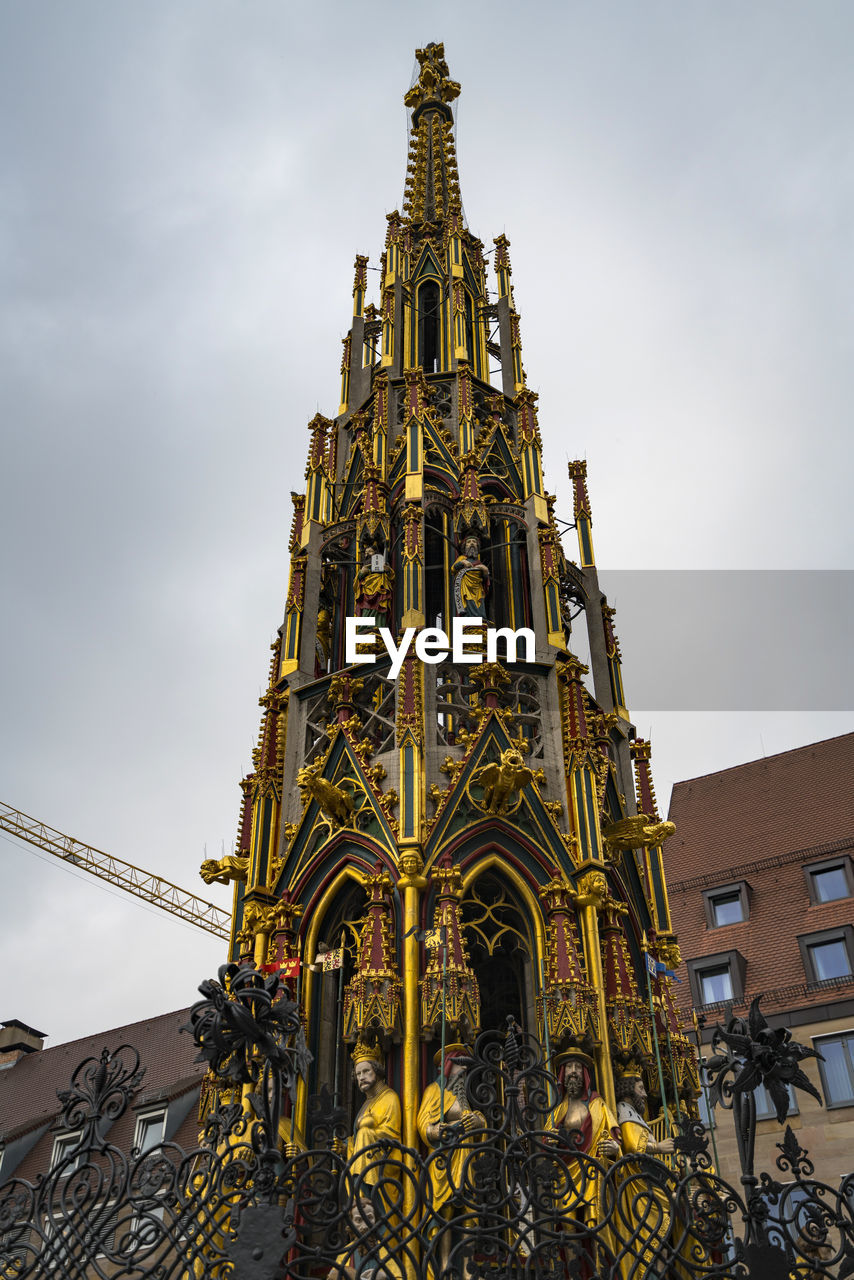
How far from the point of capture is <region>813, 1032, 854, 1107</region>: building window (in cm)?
2678

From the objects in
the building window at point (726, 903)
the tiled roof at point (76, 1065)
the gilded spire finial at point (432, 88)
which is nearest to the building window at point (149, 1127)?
the tiled roof at point (76, 1065)

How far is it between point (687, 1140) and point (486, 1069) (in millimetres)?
2183

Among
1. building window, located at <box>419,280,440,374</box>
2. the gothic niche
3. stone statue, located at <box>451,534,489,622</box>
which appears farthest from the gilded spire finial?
the gothic niche

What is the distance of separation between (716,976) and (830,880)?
133 inches

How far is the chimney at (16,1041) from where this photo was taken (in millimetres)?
39156

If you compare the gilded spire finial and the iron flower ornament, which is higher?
the gilded spire finial

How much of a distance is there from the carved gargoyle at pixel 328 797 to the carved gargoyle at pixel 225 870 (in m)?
1.78

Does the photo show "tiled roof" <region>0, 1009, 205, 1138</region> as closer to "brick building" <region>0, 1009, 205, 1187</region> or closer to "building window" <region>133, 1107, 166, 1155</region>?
"brick building" <region>0, 1009, 205, 1187</region>

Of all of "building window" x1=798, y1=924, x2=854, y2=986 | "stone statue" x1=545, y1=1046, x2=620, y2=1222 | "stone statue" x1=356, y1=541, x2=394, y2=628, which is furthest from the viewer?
"building window" x1=798, y1=924, x2=854, y2=986

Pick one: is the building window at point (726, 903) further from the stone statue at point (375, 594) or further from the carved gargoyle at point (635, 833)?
the stone statue at point (375, 594)

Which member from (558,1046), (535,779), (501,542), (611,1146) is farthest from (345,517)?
(611,1146)

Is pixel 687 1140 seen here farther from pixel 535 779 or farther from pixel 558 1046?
pixel 535 779

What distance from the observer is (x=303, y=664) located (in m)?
25.2

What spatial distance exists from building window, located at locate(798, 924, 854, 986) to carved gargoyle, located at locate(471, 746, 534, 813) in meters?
10.8
